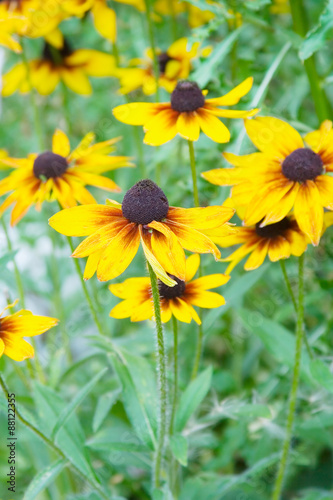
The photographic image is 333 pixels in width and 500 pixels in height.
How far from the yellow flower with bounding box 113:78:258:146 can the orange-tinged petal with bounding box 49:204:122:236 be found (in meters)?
0.15

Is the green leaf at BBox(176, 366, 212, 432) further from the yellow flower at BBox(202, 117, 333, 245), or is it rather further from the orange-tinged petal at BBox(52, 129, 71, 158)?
the orange-tinged petal at BBox(52, 129, 71, 158)

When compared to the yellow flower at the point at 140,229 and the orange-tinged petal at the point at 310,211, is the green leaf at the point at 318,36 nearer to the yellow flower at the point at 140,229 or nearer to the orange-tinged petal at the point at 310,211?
the orange-tinged petal at the point at 310,211

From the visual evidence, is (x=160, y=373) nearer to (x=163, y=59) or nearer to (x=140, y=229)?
(x=140, y=229)

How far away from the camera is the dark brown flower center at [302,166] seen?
827 mm

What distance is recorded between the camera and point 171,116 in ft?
2.93

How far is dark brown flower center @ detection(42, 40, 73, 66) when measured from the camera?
142 cm

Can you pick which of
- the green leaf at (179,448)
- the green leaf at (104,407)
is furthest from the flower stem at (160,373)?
the green leaf at (104,407)

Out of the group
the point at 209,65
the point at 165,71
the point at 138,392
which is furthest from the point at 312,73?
the point at 138,392

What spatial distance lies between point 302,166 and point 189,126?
0.54ft

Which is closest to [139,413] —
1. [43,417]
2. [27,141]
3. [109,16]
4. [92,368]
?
[43,417]

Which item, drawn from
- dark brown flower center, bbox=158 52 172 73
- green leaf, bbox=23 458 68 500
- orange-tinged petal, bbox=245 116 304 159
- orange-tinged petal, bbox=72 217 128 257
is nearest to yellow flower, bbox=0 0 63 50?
dark brown flower center, bbox=158 52 172 73

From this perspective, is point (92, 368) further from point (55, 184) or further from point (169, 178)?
point (55, 184)

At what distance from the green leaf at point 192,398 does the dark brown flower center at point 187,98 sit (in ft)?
1.29

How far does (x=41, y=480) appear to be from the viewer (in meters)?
0.86
